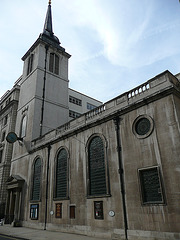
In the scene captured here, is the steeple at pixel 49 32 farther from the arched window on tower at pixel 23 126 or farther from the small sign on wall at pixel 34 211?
the small sign on wall at pixel 34 211

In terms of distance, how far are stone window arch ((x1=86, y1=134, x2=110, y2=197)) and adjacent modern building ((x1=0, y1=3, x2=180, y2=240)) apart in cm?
7

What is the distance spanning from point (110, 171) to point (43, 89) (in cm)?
1916

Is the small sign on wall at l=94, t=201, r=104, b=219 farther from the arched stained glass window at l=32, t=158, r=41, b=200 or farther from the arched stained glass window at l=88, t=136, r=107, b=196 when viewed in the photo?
the arched stained glass window at l=32, t=158, r=41, b=200

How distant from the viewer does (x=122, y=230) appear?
479 inches

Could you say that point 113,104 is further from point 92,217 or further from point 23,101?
point 23,101

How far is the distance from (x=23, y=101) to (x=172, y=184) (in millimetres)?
25837

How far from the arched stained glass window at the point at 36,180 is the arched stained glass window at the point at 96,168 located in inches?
335

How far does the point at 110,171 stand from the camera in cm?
1422

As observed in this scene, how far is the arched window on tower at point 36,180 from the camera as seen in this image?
21.5 m

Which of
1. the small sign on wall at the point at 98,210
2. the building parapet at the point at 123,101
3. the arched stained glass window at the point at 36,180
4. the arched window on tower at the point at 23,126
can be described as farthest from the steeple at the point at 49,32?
the small sign on wall at the point at 98,210

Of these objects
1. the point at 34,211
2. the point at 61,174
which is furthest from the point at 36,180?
the point at 61,174

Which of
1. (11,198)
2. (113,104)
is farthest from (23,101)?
(113,104)

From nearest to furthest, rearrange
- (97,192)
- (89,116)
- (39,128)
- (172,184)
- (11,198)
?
1. (172,184)
2. (97,192)
3. (89,116)
4. (11,198)
5. (39,128)

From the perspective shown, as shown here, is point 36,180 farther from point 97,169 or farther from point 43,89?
point 43,89
